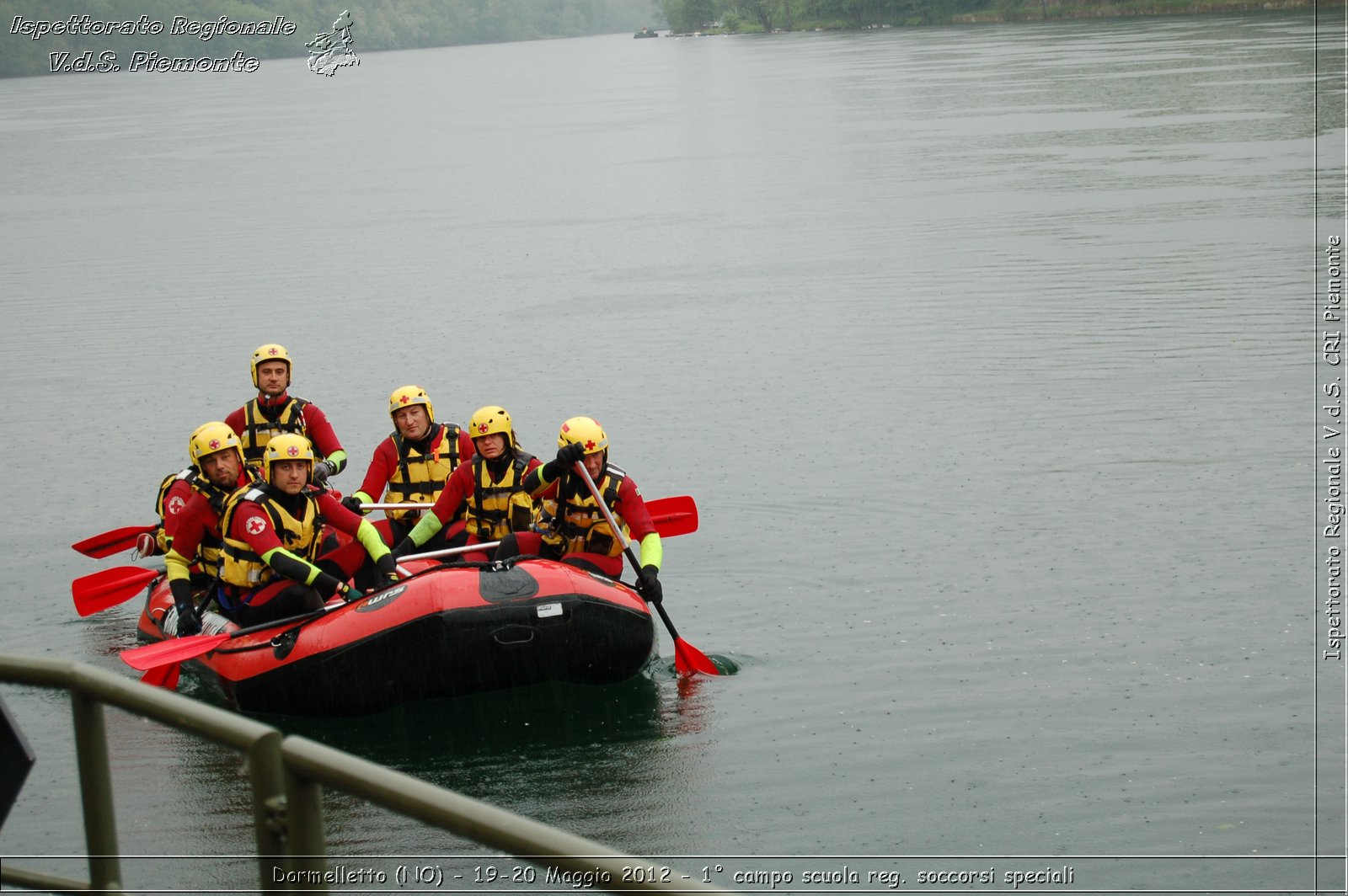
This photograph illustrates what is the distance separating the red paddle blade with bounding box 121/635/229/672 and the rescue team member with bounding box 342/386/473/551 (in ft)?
5.71

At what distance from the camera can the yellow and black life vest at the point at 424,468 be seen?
10039 mm

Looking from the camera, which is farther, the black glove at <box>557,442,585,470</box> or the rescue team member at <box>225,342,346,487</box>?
the rescue team member at <box>225,342,346,487</box>

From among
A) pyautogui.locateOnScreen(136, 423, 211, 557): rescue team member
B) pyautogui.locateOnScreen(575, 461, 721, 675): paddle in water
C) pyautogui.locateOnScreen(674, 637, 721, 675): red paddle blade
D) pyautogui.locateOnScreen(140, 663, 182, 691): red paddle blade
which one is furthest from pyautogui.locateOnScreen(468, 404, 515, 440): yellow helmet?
pyautogui.locateOnScreen(140, 663, 182, 691): red paddle blade

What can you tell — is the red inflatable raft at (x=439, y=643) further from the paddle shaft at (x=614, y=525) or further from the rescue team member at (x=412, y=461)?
the rescue team member at (x=412, y=461)

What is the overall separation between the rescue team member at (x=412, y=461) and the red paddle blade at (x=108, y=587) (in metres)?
1.65

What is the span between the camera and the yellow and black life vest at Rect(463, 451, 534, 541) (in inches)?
362

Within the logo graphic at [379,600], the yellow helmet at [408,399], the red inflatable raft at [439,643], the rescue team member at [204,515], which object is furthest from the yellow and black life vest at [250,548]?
the yellow helmet at [408,399]

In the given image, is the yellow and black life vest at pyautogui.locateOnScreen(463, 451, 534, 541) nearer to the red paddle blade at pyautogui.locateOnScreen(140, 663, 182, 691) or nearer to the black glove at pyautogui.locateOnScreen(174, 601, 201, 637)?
the black glove at pyautogui.locateOnScreen(174, 601, 201, 637)

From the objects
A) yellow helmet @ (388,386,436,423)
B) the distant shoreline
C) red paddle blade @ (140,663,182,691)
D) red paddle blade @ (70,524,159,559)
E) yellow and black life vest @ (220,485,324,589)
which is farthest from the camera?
the distant shoreline

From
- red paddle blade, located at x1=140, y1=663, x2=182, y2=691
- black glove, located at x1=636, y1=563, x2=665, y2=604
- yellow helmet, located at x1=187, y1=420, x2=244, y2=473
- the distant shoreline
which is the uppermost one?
the distant shoreline

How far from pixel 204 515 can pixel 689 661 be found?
2944 millimetres

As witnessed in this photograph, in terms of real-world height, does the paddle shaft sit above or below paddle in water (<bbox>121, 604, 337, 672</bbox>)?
above

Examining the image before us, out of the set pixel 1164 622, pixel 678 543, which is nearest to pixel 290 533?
pixel 678 543

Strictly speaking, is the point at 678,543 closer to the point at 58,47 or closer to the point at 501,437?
the point at 501,437
